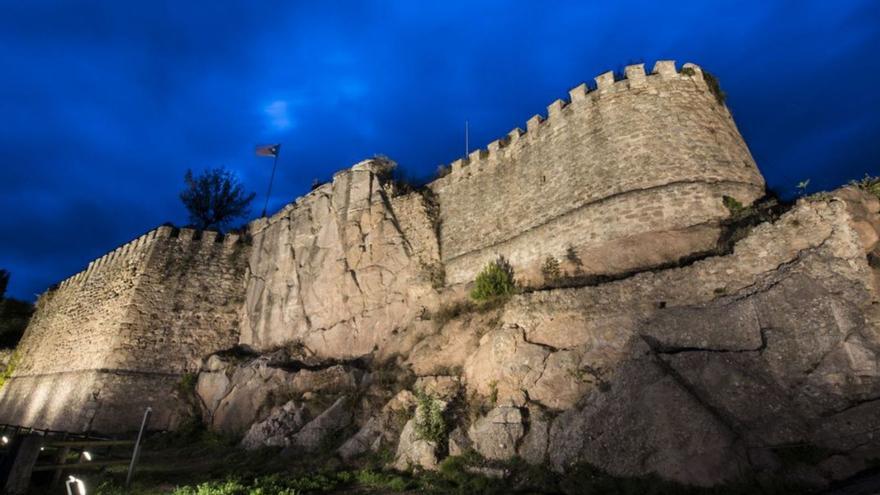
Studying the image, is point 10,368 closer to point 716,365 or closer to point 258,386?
point 258,386

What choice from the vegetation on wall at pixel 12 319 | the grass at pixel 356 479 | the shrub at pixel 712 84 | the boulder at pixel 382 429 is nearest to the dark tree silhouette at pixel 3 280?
the vegetation on wall at pixel 12 319

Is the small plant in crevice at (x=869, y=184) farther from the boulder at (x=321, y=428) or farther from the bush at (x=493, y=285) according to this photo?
the boulder at (x=321, y=428)

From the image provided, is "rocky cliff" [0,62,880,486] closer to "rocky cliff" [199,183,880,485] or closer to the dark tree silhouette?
"rocky cliff" [199,183,880,485]

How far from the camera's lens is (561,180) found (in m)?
15.1

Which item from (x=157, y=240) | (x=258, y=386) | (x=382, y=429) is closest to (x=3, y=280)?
(x=157, y=240)

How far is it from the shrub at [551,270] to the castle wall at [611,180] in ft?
1.00

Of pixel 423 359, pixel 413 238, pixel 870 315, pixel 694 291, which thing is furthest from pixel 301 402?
pixel 870 315

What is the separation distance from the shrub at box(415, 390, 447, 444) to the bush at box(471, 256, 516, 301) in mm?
4174

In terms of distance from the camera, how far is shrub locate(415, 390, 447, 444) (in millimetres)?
10172

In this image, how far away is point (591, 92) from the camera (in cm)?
1555

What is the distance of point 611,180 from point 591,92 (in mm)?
3815

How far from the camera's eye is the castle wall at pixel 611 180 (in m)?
12.5

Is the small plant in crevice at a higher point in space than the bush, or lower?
higher

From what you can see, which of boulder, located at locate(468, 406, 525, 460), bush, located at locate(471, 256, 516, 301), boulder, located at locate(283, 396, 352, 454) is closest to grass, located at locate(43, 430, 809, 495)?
boulder, located at locate(468, 406, 525, 460)
